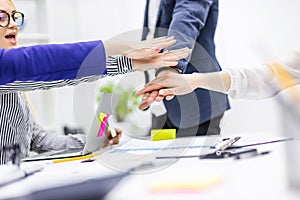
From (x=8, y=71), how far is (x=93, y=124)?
1.08 feet

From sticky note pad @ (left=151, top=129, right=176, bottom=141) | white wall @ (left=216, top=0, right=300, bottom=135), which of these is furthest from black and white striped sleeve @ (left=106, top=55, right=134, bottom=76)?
white wall @ (left=216, top=0, right=300, bottom=135)

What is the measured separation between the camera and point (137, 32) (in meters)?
1.13

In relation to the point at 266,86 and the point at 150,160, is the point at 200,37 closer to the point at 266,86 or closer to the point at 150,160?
Answer: the point at 266,86

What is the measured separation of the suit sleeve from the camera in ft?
3.68

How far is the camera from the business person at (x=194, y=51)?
116 centimetres

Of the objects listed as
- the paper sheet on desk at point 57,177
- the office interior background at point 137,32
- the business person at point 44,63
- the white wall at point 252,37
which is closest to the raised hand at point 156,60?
the business person at point 44,63

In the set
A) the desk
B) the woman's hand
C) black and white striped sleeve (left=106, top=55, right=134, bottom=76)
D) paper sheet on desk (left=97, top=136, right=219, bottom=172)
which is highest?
the woman's hand

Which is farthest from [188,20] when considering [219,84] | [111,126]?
[111,126]

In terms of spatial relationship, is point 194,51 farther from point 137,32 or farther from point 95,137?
point 95,137

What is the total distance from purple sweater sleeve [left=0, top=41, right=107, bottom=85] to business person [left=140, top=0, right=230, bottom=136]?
392 millimetres

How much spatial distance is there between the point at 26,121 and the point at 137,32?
1.50 feet

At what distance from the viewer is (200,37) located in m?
1.27

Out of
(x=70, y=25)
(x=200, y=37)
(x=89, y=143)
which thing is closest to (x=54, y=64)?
(x=89, y=143)

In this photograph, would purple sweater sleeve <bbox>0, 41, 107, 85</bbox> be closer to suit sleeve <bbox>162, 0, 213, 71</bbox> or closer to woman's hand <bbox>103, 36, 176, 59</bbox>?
woman's hand <bbox>103, 36, 176, 59</bbox>
